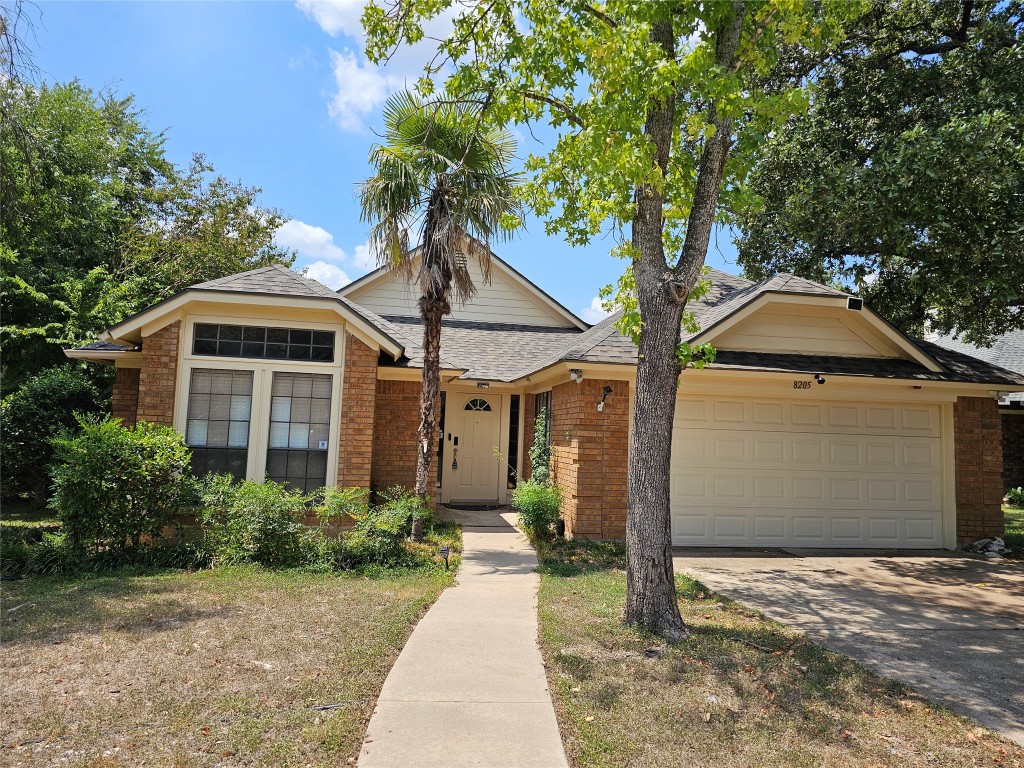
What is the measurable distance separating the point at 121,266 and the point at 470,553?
1461 cm

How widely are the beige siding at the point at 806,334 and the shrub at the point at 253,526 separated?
24.0ft

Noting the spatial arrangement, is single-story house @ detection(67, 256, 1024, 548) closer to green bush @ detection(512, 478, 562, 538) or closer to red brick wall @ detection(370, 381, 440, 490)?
red brick wall @ detection(370, 381, 440, 490)

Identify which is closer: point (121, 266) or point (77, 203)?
point (77, 203)

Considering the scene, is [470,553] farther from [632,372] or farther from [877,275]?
[877,275]

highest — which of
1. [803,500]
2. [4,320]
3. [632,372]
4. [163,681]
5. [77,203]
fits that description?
[77,203]

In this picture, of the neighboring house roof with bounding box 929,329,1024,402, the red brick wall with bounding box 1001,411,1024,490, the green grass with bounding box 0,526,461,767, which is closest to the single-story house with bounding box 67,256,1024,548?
the green grass with bounding box 0,526,461,767

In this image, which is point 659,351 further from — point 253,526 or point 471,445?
A: point 471,445

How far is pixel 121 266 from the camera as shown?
59.1 feet

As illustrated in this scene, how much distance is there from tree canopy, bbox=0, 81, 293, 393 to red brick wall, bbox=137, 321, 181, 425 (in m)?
2.58

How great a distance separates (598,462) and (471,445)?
16.1 feet

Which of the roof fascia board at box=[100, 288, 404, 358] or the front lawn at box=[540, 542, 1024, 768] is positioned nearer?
the front lawn at box=[540, 542, 1024, 768]

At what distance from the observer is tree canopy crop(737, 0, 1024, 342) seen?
322 inches

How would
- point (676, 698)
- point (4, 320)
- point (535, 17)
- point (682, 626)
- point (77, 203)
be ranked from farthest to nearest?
point (77, 203) < point (4, 320) < point (535, 17) < point (682, 626) < point (676, 698)

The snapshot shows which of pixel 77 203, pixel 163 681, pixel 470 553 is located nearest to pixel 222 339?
pixel 470 553
